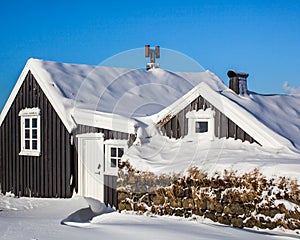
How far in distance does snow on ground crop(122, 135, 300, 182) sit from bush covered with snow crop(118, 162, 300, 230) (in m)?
0.16

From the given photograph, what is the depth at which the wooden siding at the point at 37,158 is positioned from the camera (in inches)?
638

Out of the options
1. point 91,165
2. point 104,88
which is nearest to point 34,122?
point 104,88

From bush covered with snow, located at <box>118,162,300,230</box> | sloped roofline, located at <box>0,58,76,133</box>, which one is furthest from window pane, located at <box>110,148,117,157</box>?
bush covered with snow, located at <box>118,162,300,230</box>

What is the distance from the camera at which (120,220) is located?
1037 cm

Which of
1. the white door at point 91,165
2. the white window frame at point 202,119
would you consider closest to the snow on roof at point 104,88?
the white door at point 91,165

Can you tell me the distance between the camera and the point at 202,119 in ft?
45.2

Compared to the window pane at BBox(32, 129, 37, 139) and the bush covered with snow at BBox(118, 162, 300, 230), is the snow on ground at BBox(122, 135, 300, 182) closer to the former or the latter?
the bush covered with snow at BBox(118, 162, 300, 230)

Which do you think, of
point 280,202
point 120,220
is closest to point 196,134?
point 120,220

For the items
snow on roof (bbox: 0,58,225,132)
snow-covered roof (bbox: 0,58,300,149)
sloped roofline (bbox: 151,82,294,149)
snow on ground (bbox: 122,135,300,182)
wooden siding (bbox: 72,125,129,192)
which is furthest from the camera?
snow on roof (bbox: 0,58,225,132)

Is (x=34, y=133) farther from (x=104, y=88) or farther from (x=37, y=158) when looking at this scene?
(x=104, y=88)

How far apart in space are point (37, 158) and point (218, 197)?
865 cm

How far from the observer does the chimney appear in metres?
15.6

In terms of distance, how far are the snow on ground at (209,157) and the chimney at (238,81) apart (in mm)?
2989

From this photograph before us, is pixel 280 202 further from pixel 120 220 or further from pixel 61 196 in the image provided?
pixel 61 196
